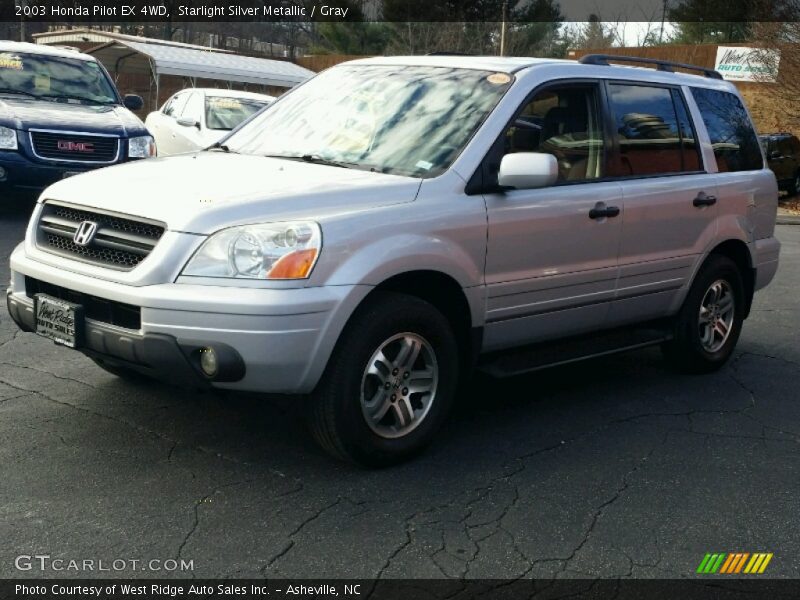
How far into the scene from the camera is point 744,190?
257 inches

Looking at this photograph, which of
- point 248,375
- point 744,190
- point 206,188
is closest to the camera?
point 248,375

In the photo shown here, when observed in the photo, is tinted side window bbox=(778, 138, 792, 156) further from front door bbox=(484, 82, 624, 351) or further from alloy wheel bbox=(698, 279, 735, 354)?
front door bbox=(484, 82, 624, 351)

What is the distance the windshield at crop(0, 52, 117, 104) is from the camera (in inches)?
461

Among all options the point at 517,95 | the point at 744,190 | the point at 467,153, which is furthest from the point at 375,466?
the point at 744,190

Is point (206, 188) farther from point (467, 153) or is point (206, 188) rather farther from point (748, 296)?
point (748, 296)

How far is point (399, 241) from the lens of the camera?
4.34 meters

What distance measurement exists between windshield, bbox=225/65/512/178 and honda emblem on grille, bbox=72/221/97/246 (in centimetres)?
115

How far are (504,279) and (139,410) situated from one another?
1.92 meters

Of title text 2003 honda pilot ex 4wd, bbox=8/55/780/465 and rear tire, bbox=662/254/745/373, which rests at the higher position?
title text 2003 honda pilot ex 4wd, bbox=8/55/780/465

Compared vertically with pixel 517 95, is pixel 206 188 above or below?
below

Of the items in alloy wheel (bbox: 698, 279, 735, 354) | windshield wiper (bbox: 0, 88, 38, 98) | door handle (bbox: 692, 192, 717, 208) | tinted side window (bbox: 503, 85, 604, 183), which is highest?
tinted side window (bbox: 503, 85, 604, 183)

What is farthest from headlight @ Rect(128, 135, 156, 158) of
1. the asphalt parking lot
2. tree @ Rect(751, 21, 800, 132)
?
tree @ Rect(751, 21, 800, 132)

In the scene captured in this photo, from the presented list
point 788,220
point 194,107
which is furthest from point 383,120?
point 788,220

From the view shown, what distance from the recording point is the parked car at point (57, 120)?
35.2 feet
